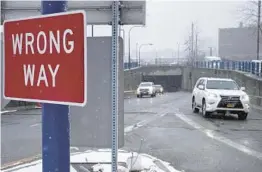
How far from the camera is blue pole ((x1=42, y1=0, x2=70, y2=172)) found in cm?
263

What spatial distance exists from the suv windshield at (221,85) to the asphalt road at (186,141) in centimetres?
214

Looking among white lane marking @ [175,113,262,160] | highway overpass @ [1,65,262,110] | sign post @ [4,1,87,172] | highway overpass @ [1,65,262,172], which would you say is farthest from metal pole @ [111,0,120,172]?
highway overpass @ [1,65,262,110]

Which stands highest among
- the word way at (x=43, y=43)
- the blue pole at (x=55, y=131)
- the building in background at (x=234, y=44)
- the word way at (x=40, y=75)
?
the building in background at (x=234, y=44)

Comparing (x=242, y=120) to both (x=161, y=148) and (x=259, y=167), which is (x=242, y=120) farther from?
(x=259, y=167)

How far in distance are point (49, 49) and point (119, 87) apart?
10.4 ft

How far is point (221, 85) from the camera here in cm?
1877

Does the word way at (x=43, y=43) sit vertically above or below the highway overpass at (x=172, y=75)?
above

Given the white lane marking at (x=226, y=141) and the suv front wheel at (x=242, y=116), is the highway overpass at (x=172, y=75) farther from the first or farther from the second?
the white lane marking at (x=226, y=141)

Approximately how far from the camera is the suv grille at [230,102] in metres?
17.3

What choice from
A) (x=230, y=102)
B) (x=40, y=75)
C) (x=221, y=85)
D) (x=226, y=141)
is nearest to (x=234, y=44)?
(x=221, y=85)

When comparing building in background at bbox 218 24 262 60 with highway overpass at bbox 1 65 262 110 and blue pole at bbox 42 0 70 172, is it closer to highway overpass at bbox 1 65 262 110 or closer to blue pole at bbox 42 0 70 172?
highway overpass at bbox 1 65 262 110

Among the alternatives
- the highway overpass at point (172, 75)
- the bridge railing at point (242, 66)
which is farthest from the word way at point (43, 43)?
the highway overpass at point (172, 75)

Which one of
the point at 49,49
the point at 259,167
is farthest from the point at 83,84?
the point at 259,167

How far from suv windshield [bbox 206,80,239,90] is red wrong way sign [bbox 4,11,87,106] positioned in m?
Result: 16.5
